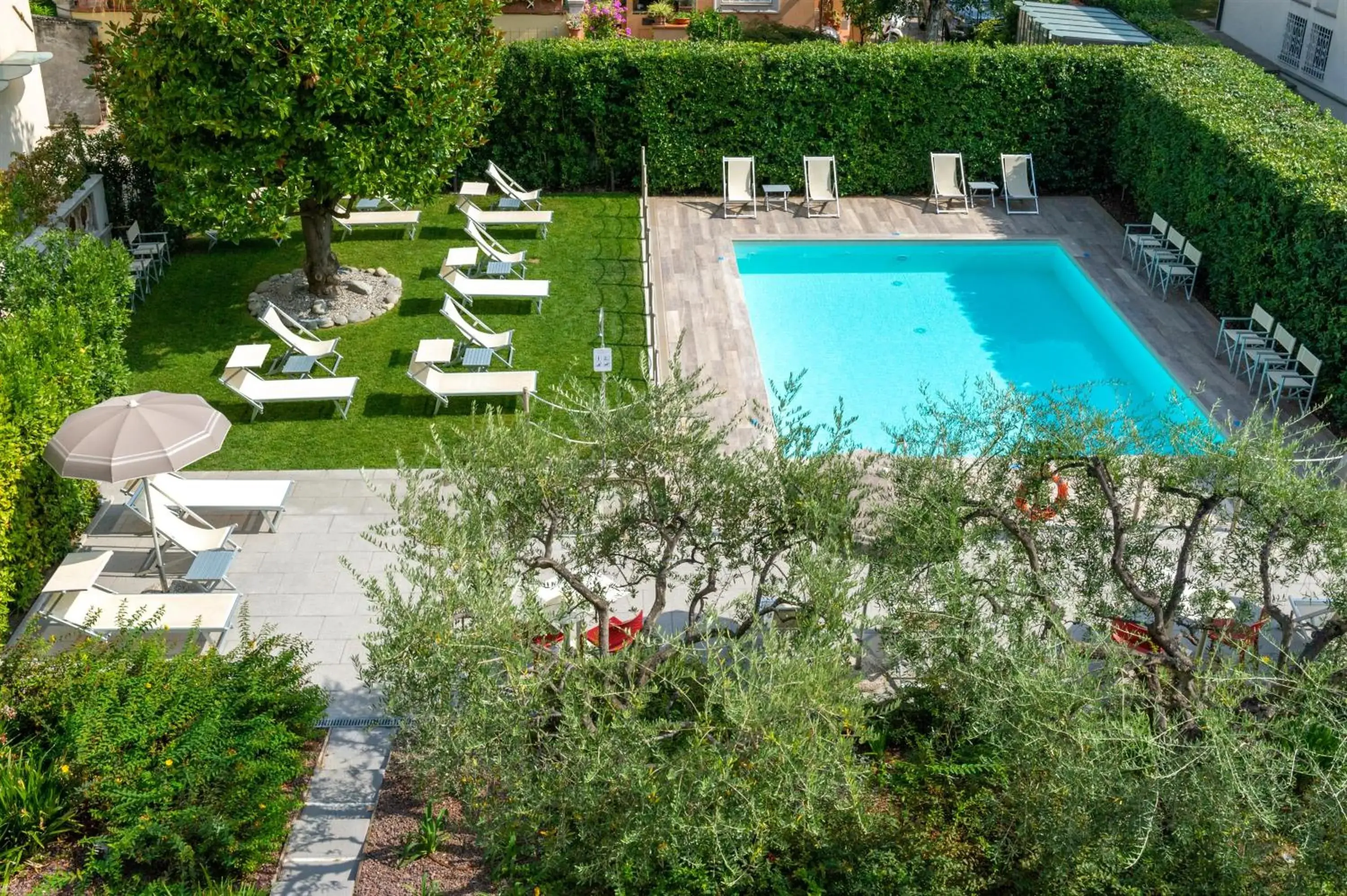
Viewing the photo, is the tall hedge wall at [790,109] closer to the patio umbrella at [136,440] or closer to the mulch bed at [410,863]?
the patio umbrella at [136,440]

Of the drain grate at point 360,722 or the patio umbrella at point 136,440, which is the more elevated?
the patio umbrella at point 136,440

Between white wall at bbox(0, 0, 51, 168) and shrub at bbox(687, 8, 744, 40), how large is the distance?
12.7 m

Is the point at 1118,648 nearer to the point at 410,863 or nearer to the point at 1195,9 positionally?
the point at 410,863

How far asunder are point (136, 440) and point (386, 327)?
6.37 m

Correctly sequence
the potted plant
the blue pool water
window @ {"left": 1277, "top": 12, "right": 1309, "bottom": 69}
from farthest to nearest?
the potted plant, window @ {"left": 1277, "top": 12, "right": 1309, "bottom": 69}, the blue pool water

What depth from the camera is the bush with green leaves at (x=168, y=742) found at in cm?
903

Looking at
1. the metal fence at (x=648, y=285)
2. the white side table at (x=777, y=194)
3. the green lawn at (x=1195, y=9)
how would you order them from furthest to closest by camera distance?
the green lawn at (x=1195, y=9)
the white side table at (x=777, y=194)
the metal fence at (x=648, y=285)

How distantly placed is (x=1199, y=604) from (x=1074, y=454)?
1526mm

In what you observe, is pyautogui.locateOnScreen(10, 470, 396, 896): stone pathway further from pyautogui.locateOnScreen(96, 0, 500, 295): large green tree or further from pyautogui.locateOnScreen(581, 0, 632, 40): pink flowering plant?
pyautogui.locateOnScreen(581, 0, 632, 40): pink flowering plant

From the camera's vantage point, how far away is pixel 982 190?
2266 centimetres

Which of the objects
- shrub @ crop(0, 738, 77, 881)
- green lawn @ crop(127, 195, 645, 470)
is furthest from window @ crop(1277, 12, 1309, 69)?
shrub @ crop(0, 738, 77, 881)

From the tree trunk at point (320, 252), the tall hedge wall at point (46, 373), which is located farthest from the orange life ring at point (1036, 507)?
the tree trunk at point (320, 252)

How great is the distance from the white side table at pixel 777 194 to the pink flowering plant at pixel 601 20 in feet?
17.8

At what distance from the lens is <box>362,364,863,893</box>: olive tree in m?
7.59
